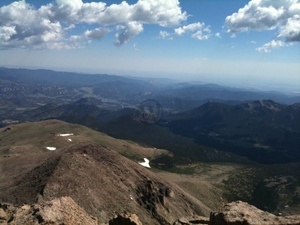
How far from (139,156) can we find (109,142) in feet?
76.8

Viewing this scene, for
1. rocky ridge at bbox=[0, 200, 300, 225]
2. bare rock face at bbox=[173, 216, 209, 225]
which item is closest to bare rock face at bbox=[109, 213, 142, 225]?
rocky ridge at bbox=[0, 200, 300, 225]

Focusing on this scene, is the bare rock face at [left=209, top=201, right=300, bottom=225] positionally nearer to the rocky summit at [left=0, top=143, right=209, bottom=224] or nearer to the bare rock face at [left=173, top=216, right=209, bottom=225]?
the bare rock face at [left=173, top=216, right=209, bottom=225]

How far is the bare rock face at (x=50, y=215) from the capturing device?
29352 mm

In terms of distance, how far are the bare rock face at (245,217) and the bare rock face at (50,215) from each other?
12.9 m

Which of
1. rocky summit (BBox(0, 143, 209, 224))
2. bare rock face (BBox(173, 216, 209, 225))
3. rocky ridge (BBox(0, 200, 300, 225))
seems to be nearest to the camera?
rocky ridge (BBox(0, 200, 300, 225))

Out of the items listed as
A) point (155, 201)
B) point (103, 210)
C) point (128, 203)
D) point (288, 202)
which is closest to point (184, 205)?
point (155, 201)

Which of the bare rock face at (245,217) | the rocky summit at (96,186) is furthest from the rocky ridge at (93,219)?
the rocky summit at (96,186)

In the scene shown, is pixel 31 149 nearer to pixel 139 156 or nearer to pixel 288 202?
pixel 139 156

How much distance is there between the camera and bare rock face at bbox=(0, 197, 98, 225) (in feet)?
96.3

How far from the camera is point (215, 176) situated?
15738 cm

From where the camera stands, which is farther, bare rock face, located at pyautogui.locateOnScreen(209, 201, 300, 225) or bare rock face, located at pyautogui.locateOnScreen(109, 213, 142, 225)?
bare rock face, located at pyautogui.locateOnScreen(109, 213, 142, 225)

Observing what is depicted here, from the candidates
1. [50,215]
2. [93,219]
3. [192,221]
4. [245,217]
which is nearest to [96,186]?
[93,219]

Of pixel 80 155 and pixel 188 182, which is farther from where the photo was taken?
pixel 188 182

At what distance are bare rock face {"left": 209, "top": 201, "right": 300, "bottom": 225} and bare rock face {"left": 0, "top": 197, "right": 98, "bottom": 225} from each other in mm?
12857
